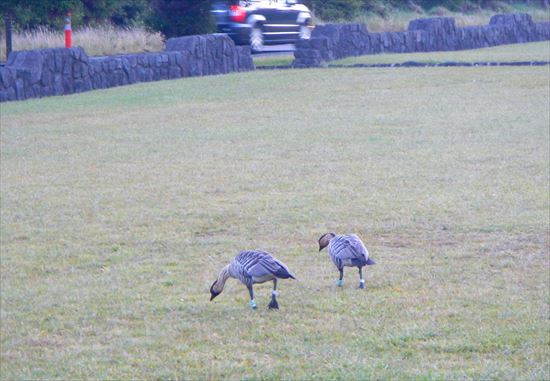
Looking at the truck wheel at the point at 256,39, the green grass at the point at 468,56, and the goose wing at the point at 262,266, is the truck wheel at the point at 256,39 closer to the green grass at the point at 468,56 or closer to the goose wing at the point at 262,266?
the green grass at the point at 468,56

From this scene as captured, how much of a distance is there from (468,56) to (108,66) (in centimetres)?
1006

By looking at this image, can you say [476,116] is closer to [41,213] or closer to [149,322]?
[41,213]

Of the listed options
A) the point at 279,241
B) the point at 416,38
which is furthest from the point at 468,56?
the point at 279,241

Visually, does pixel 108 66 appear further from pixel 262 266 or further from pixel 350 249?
pixel 262 266

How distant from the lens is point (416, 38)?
29188 mm

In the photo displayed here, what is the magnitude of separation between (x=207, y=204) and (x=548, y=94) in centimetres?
987

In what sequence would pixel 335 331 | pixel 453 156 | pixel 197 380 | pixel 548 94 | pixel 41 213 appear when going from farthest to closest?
pixel 548 94 < pixel 453 156 < pixel 41 213 < pixel 335 331 < pixel 197 380

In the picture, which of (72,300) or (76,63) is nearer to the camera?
(72,300)

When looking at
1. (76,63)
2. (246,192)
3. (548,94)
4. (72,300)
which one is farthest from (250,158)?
(76,63)

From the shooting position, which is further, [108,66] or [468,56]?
[468,56]

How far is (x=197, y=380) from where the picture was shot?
5.04 meters

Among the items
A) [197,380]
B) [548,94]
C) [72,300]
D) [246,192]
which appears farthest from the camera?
[548,94]

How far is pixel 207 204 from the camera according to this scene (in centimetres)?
933

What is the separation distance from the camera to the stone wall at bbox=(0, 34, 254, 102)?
1908cm
